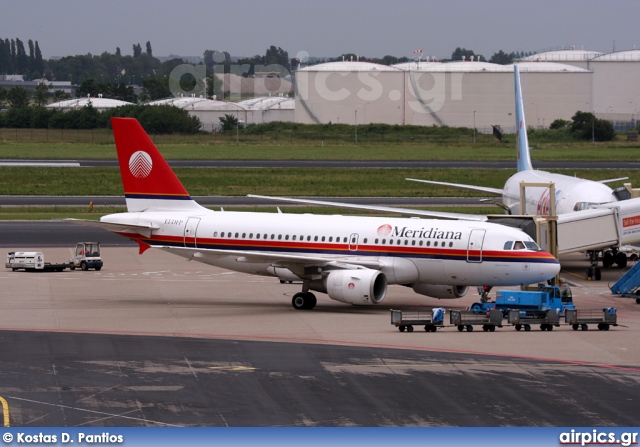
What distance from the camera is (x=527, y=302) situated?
1531 inches

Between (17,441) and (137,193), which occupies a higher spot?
(137,193)

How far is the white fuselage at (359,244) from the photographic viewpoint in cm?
4131

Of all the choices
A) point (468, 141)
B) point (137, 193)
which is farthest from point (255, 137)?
point (137, 193)

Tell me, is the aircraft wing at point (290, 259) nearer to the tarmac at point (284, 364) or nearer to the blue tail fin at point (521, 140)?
the tarmac at point (284, 364)

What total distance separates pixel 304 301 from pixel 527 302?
9.22 meters

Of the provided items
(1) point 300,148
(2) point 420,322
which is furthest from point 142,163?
(1) point 300,148

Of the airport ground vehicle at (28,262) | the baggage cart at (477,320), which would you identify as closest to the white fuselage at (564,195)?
the baggage cart at (477,320)

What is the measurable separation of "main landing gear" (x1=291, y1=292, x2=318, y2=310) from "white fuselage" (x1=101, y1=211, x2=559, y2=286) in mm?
896

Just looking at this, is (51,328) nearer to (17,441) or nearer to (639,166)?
(17,441)

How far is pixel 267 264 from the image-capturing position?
43.8m

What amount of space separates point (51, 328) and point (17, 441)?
15644 millimetres

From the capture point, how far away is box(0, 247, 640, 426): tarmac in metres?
25.7

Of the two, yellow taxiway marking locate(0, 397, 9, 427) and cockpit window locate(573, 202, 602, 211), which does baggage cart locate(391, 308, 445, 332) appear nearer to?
yellow taxiway marking locate(0, 397, 9, 427)

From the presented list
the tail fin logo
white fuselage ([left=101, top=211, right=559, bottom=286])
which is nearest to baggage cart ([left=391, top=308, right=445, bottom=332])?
white fuselage ([left=101, top=211, right=559, bottom=286])
